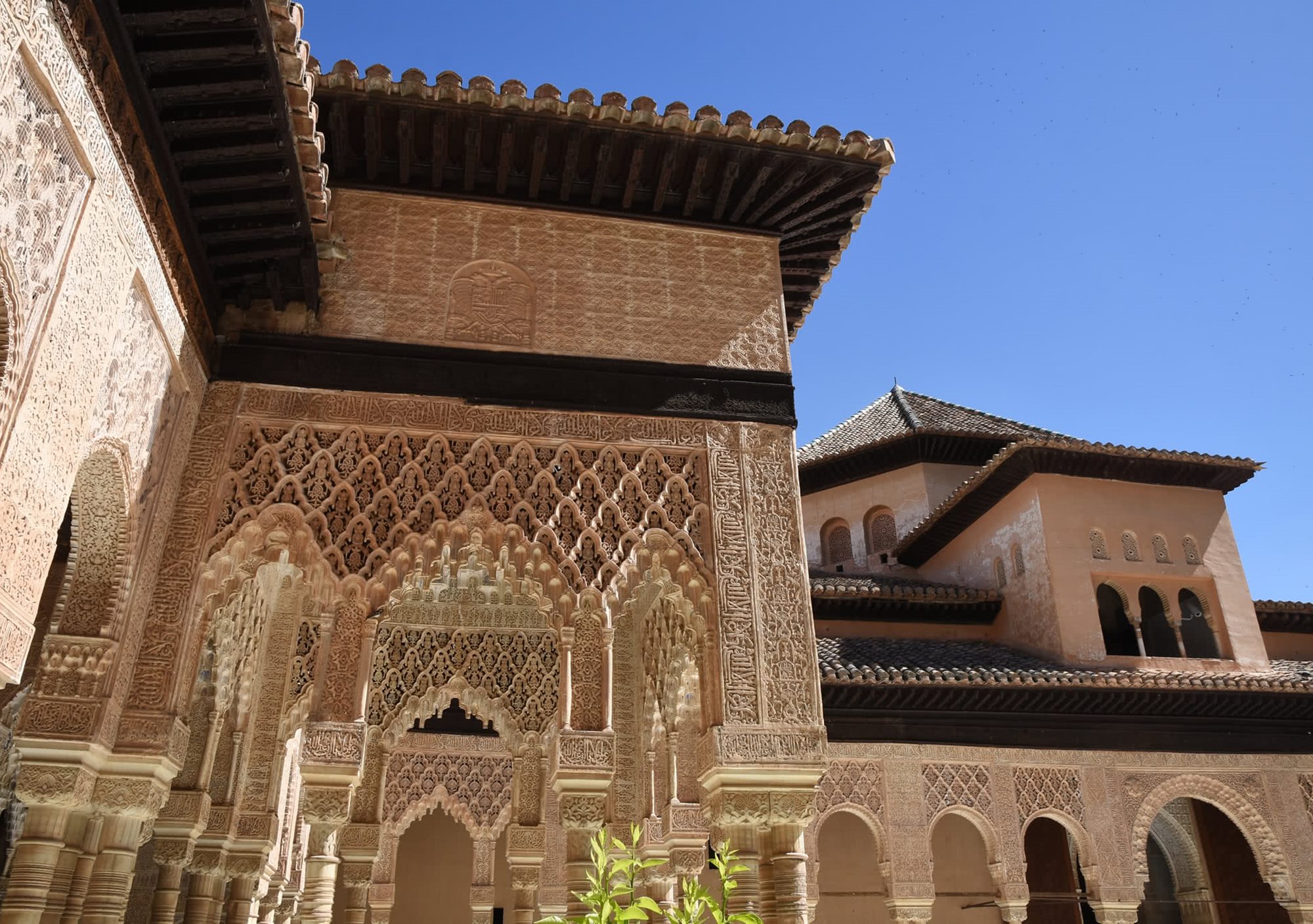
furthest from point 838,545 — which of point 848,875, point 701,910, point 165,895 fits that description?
point 701,910

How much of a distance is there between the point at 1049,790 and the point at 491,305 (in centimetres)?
764

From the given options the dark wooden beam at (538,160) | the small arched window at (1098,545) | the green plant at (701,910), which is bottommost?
the green plant at (701,910)

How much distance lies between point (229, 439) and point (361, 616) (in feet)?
4.30

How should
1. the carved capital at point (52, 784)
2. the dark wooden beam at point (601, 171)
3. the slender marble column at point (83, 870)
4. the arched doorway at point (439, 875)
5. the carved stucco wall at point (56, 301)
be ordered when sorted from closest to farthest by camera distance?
the carved stucco wall at point (56, 301), the carved capital at point (52, 784), the slender marble column at point (83, 870), the dark wooden beam at point (601, 171), the arched doorway at point (439, 875)

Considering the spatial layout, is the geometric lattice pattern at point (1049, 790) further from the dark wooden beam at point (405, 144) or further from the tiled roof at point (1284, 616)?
the dark wooden beam at point (405, 144)

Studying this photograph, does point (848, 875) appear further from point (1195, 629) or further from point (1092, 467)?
point (1092, 467)

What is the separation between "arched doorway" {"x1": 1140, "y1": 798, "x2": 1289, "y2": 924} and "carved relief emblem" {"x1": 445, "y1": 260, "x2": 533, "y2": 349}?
984 centimetres

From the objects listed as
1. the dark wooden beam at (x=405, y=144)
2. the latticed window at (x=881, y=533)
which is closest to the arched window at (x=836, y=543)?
the latticed window at (x=881, y=533)

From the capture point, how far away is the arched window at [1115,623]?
11.9m

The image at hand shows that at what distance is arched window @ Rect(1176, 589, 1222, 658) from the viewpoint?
1169 centimetres

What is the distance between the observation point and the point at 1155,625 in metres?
11.8

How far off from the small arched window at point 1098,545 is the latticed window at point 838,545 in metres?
4.39

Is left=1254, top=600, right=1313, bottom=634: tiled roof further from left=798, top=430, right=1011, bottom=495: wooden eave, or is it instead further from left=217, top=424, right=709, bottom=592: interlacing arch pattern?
left=217, top=424, right=709, bottom=592: interlacing arch pattern

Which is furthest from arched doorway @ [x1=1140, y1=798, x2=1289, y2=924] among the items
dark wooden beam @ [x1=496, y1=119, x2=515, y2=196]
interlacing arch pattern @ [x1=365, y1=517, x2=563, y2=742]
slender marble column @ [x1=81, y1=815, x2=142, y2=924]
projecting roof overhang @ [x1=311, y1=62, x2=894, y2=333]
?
slender marble column @ [x1=81, y1=815, x2=142, y2=924]
